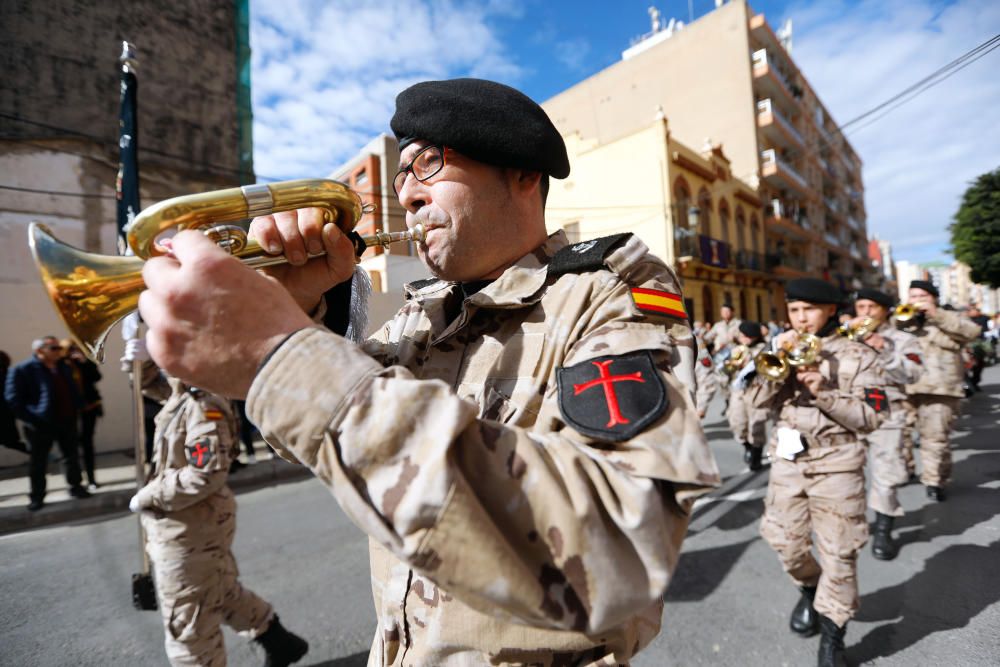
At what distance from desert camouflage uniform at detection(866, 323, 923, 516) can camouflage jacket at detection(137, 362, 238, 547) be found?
452 centimetres

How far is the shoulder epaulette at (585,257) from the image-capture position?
1.12m

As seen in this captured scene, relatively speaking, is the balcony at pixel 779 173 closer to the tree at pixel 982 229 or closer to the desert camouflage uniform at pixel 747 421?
the tree at pixel 982 229

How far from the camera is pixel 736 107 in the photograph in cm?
2427

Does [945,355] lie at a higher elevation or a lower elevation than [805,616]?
higher

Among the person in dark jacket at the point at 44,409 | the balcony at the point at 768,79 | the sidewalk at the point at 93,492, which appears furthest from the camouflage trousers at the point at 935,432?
the balcony at the point at 768,79

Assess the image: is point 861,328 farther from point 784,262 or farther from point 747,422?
point 784,262

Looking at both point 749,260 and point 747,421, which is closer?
point 747,421

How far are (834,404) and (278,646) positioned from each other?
3651 mm

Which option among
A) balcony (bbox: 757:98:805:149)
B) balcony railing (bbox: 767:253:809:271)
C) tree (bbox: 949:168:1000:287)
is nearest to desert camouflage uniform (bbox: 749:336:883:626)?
tree (bbox: 949:168:1000:287)

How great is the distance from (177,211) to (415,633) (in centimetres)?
104

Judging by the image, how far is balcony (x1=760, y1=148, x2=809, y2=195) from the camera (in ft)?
81.8

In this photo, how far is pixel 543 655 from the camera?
0.99 m

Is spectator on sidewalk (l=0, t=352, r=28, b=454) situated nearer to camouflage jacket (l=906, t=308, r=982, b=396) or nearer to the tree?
camouflage jacket (l=906, t=308, r=982, b=396)

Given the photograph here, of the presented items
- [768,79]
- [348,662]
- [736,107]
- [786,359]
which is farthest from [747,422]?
[768,79]
